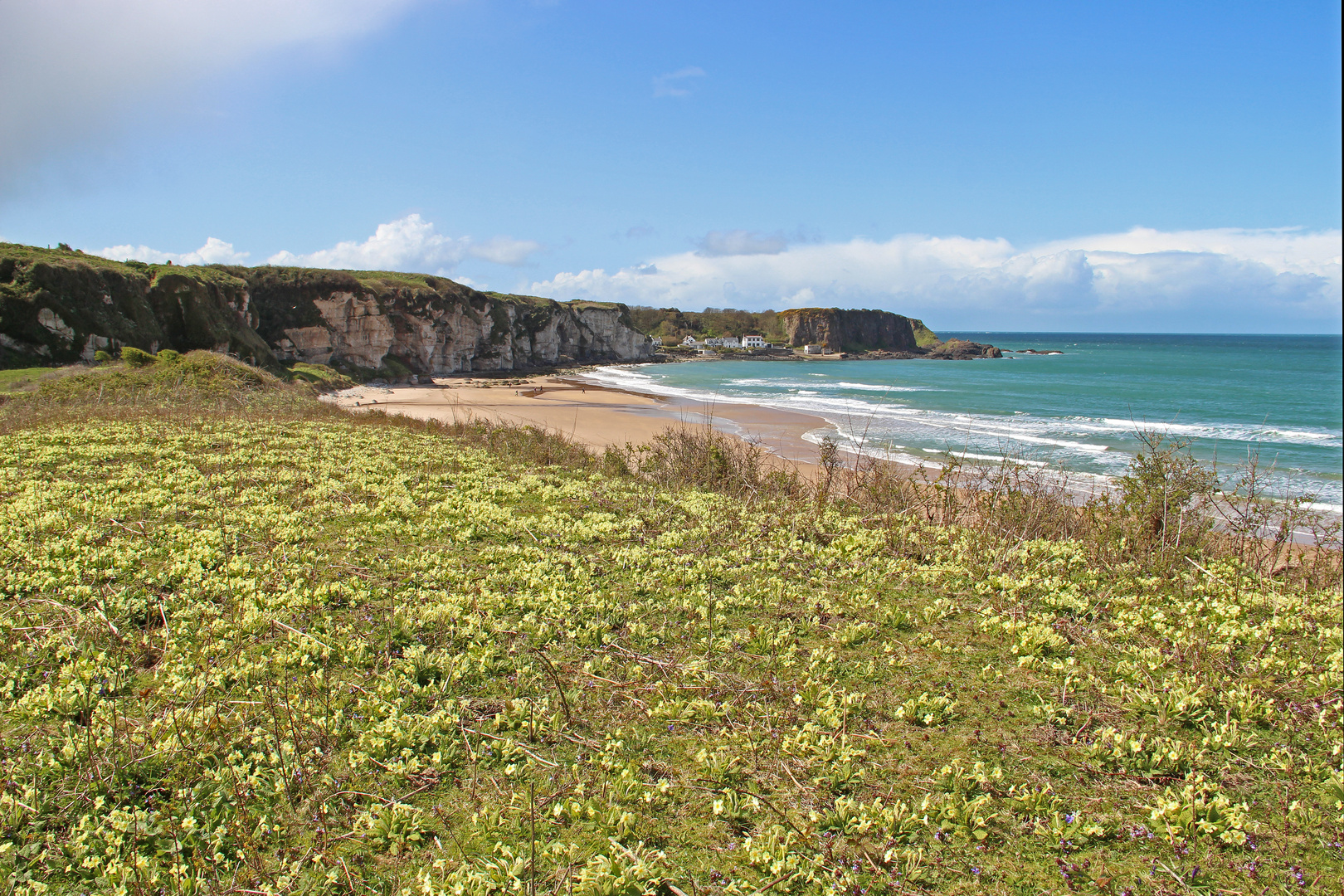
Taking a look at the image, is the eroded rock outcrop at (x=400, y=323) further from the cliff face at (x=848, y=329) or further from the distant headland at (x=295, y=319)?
the cliff face at (x=848, y=329)

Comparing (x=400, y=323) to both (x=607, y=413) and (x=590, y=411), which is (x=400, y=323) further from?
(x=607, y=413)

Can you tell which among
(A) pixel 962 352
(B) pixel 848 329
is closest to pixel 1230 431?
(A) pixel 962 352

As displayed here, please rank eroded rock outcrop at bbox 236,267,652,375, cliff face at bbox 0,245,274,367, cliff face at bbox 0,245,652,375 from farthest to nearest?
eroded rock outcrop at bbox 236,267,652,375 < cliff face at bbox 0,245,652,375 < cliff face at bbox 0,245,274,367

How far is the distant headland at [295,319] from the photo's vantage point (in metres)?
34.1

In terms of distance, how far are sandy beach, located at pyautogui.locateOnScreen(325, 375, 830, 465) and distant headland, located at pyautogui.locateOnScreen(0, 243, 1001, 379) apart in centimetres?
625

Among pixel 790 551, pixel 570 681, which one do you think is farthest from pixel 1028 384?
pixel 570 681

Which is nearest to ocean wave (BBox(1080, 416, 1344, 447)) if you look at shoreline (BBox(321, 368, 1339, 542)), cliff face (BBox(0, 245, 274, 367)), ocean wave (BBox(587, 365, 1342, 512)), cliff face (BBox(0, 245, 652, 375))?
ocean wave (BBox(587, 365, 1342, 512))

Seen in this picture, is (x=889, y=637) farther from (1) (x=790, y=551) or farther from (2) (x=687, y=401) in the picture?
(2) (x=687, y=401)

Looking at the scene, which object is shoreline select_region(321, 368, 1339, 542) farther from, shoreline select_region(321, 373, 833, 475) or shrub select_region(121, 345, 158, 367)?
shrub select_region(121, 345, 158, 367)

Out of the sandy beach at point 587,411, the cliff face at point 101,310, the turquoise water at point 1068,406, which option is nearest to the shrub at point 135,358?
the cliff face at point 101,310

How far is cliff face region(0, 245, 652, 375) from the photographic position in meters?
34.0

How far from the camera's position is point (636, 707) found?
523 centimetres

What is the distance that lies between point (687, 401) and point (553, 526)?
146ft

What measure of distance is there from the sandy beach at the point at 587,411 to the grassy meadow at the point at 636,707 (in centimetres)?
1584
